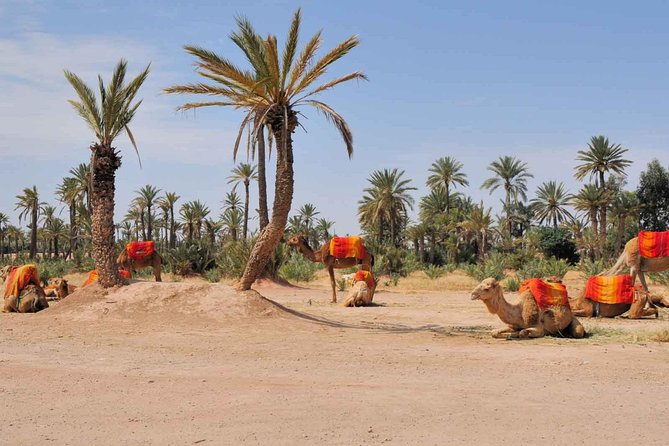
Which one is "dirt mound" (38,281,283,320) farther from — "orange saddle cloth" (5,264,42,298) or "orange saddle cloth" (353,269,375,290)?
"orange saddle cloth" (353,269,375,290)

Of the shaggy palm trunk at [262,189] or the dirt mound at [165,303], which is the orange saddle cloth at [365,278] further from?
the shaggy palm trunk at [262,189]

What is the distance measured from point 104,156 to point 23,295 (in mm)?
3995

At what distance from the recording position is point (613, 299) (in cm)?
1545

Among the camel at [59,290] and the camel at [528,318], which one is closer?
the camel at [528,318]

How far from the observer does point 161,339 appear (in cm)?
1212

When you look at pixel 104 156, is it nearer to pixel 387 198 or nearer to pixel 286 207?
pixel 286 207

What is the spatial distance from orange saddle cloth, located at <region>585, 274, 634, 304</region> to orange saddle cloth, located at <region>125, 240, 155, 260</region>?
49.2 feet

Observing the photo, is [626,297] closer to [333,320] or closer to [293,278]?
[333,320]

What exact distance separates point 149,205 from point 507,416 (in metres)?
65.6

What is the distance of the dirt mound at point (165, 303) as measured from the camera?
46.1 feet

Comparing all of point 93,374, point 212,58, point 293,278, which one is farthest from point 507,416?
point 293,278

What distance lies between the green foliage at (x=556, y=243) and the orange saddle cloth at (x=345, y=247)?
119 ft

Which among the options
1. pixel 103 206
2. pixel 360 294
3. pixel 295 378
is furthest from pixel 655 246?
pixel 103 206

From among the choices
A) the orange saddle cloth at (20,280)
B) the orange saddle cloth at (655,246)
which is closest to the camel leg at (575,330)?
the orange saddle cloth at (655,246)
